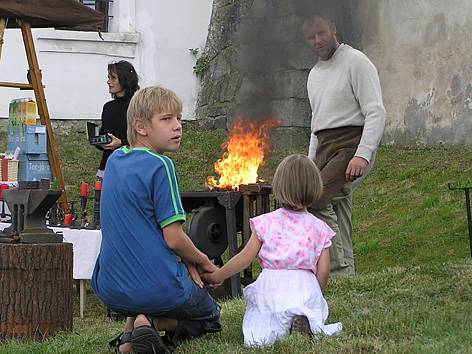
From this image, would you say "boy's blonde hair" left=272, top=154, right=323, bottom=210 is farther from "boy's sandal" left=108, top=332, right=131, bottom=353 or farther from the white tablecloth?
the white tablecloth

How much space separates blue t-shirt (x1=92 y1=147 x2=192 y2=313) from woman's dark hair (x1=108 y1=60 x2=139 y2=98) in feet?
9.57

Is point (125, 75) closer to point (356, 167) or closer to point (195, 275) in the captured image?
point (356, 167)

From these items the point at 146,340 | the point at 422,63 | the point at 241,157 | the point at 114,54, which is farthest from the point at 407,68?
the point at 146,340

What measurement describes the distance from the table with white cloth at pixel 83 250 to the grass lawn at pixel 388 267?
0.30 metres

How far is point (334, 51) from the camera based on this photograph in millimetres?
6602

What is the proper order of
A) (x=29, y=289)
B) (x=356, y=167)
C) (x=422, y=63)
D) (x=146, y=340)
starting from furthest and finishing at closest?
(x=422, y=63)
(x=356, y=167)
(x=29, y=289)
(x=146, y=340)

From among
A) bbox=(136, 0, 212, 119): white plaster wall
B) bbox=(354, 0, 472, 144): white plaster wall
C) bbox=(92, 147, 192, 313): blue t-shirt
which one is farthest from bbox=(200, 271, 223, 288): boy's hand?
bbox=(136, 0, 212, 119): white plaster wall

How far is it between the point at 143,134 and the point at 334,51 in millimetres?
2564

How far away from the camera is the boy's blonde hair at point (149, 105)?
4324 mm

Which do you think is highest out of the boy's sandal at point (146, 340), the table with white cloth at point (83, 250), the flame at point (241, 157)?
the flame at point (241, 157)

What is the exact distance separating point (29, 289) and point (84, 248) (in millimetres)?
1741

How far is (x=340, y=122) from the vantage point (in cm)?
646

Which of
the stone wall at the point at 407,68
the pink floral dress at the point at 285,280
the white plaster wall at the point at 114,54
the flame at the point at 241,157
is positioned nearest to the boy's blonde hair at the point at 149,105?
the pink floral dress at the point at 285,280

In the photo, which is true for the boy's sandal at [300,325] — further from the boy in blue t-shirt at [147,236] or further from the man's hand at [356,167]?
the man's hand at [356,167]
